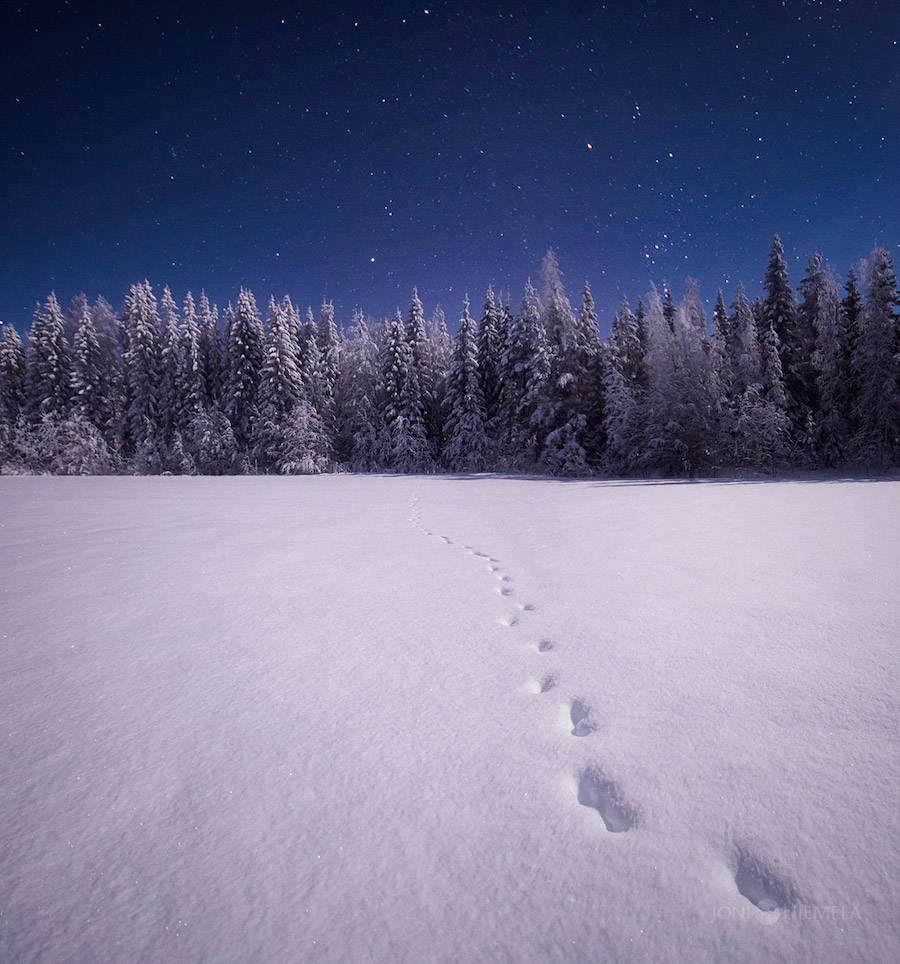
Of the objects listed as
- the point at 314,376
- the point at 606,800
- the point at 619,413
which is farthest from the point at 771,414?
the point at 314,376

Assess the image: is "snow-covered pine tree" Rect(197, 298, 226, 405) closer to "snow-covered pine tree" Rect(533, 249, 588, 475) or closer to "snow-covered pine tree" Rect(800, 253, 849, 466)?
"snow-covered pine tree" Rect(533, 249, 588, 475)

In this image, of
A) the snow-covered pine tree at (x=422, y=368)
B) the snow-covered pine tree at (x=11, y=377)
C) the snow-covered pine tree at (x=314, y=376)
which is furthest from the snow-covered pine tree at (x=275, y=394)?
the snow-covered pine tree at (x=11, y=377)

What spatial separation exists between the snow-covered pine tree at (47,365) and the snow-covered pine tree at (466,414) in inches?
883

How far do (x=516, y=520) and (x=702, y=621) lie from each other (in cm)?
374

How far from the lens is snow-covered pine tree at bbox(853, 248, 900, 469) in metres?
16.1

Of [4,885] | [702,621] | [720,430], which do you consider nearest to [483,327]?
[720,430]

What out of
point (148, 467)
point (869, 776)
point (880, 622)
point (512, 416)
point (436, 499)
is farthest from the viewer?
point (148, 467)

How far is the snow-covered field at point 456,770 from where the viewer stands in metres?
0.87

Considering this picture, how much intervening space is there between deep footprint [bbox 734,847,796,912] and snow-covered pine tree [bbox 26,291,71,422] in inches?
1286

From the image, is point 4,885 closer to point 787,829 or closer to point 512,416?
point 787,829

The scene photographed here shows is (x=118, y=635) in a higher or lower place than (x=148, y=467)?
lower

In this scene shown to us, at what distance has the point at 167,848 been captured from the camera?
1034mm

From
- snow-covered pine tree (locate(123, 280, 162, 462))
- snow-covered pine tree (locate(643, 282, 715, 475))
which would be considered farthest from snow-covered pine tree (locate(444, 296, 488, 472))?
snow-covered pine tree (locate(123, 280, 162, 462))

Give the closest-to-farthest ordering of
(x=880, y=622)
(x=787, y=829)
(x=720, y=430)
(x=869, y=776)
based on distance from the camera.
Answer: (x=787, y=829) < (x=869, y=776) < (x=880, y=622) < (x=720, y=430)
